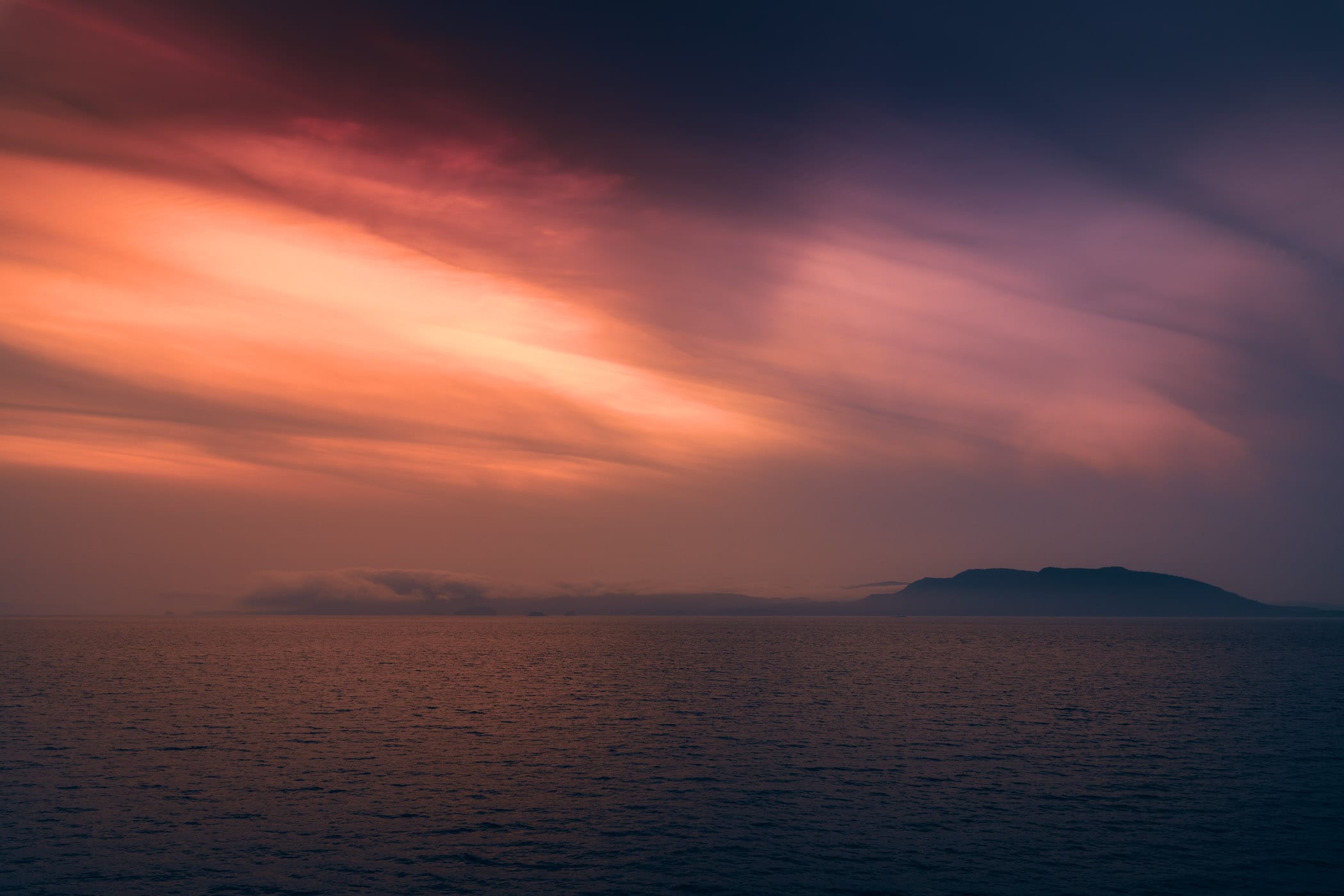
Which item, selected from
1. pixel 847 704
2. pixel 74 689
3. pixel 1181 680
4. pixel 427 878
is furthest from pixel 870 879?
pixel 1181 680

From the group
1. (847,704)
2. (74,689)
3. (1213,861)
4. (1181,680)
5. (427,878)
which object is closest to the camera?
(427,878)

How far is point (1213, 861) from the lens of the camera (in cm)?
4238

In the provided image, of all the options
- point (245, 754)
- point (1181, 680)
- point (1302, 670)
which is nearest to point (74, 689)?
point (245, 754)

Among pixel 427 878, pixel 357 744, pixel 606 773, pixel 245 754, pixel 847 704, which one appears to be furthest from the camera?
pixel 847 704

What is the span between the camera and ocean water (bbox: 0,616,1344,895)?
40.5 meters

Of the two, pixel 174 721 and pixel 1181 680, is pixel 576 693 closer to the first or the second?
pixel 174 721

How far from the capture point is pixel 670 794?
2202 inches

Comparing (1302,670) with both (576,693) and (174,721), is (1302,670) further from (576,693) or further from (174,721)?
(174,721)

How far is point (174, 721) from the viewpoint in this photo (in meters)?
83.5

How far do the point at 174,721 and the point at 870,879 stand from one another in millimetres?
72801

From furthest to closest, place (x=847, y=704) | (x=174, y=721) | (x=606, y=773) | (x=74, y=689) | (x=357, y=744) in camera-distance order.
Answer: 1. (x=74, y=689)
2. (x=847, y=704)
3. (x=174, y=721)
4. (x=357, y=744)
5. (x=606, y=773)

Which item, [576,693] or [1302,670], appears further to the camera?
[1302,670]

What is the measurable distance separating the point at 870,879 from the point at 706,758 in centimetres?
2832

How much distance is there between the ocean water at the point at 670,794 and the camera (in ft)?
133
